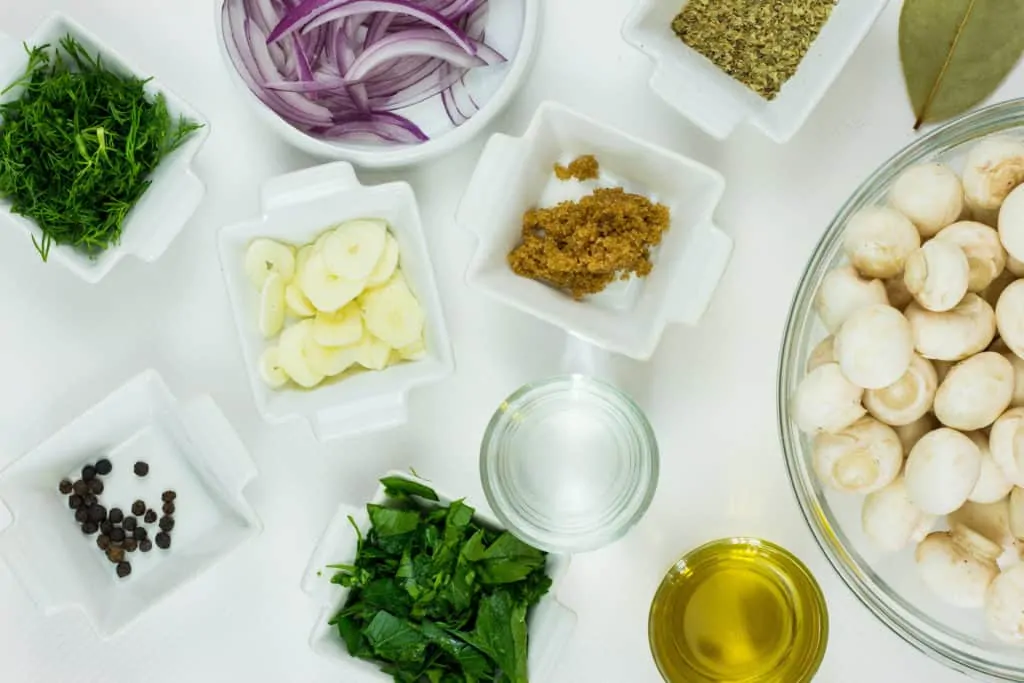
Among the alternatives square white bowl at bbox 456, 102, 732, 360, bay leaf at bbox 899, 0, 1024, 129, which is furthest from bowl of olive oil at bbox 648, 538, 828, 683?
bay leaf at bbox 899, 0, 1024, 129

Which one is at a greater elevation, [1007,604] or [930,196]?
[930,196]

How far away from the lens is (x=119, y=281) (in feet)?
3.96

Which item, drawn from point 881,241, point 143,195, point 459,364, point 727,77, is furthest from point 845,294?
point 143,195

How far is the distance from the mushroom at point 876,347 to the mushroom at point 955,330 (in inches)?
0.6

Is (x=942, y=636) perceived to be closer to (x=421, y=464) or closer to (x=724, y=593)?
(x=724, y=593)

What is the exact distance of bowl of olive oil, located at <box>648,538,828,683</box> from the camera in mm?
1127

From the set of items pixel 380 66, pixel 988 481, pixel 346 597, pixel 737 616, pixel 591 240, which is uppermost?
pixel 380 66

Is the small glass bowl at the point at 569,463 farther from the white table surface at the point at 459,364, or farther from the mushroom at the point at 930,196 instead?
the mushroom at the point at 930,196

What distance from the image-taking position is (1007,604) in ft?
3.08

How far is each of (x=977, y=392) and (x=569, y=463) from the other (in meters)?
0.40

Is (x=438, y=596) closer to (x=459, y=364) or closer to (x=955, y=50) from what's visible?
(x=459, y=364)

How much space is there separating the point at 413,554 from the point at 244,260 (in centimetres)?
32

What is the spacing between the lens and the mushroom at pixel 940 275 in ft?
2.96

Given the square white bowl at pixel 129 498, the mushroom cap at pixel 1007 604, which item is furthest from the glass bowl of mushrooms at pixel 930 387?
the square white bowl at pixel 129 498
